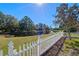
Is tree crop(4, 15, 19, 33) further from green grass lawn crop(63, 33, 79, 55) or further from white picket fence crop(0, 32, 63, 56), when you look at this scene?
green grass lawn crop(63, 33, 79, 55)

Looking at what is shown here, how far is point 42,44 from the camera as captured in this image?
2.93 metres

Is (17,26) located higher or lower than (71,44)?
higher

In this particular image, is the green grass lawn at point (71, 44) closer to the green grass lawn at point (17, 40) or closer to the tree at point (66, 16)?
the tree at point (66, 16)

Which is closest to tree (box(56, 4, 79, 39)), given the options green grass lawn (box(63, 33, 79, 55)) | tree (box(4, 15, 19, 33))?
green grass lawn (box(63, 33, 79, 55))

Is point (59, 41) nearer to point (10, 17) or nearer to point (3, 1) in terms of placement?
point (10, 17)

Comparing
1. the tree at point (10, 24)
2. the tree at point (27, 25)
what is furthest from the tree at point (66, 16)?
the tree at point (10, 24)

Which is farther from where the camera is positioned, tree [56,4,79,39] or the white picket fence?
tree [56,4,79,39]

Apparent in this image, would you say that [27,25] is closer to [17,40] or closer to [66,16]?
[17,40]

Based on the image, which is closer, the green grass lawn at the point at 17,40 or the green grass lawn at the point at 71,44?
the green grass lawn at the point at 17,40

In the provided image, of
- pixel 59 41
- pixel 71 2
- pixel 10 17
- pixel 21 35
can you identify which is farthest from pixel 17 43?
pixel 71 2

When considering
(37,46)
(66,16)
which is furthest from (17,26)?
(66,16)

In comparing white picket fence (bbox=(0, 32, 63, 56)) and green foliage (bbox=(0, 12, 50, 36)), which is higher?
green foliage (bbox=(0, 12, 50, 36))

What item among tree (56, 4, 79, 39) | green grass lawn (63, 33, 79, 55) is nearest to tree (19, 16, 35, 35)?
tree (56, 4, 79, 39)

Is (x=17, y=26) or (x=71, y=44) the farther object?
(x=71, y=44)
